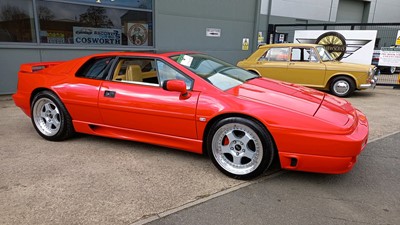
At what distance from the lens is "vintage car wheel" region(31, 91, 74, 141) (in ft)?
13.6

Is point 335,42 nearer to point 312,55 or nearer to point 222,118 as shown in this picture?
point 312,55

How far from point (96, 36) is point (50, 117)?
5132 mm

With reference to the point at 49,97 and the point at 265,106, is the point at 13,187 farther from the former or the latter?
the point at 265,106

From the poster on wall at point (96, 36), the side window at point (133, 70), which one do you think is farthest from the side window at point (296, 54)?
the side window at point (133, 70)

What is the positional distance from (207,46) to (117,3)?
3.59 metres

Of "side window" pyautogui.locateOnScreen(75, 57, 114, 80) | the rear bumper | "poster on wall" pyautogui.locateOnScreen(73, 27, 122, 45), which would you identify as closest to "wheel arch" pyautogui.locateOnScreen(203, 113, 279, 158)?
"side window" pyautogui.locateOnScreen(75, 57, 114, 80)

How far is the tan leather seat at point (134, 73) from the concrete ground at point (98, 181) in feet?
3.09

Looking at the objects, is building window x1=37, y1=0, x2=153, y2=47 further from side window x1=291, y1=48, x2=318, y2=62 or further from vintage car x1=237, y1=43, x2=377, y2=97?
side window x1=291, y1=48, x2=318, y2=62

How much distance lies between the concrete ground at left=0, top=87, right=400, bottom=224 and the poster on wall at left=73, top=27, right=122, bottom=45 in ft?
15.2

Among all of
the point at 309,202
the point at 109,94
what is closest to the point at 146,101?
the point at 109,94

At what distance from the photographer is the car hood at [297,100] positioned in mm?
3045

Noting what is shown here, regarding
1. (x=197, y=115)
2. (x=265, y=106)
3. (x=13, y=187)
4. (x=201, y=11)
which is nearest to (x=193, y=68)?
(x=197, y=115)

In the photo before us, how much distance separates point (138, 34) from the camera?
9.62 metres

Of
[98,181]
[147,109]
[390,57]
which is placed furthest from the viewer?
[390,57]
